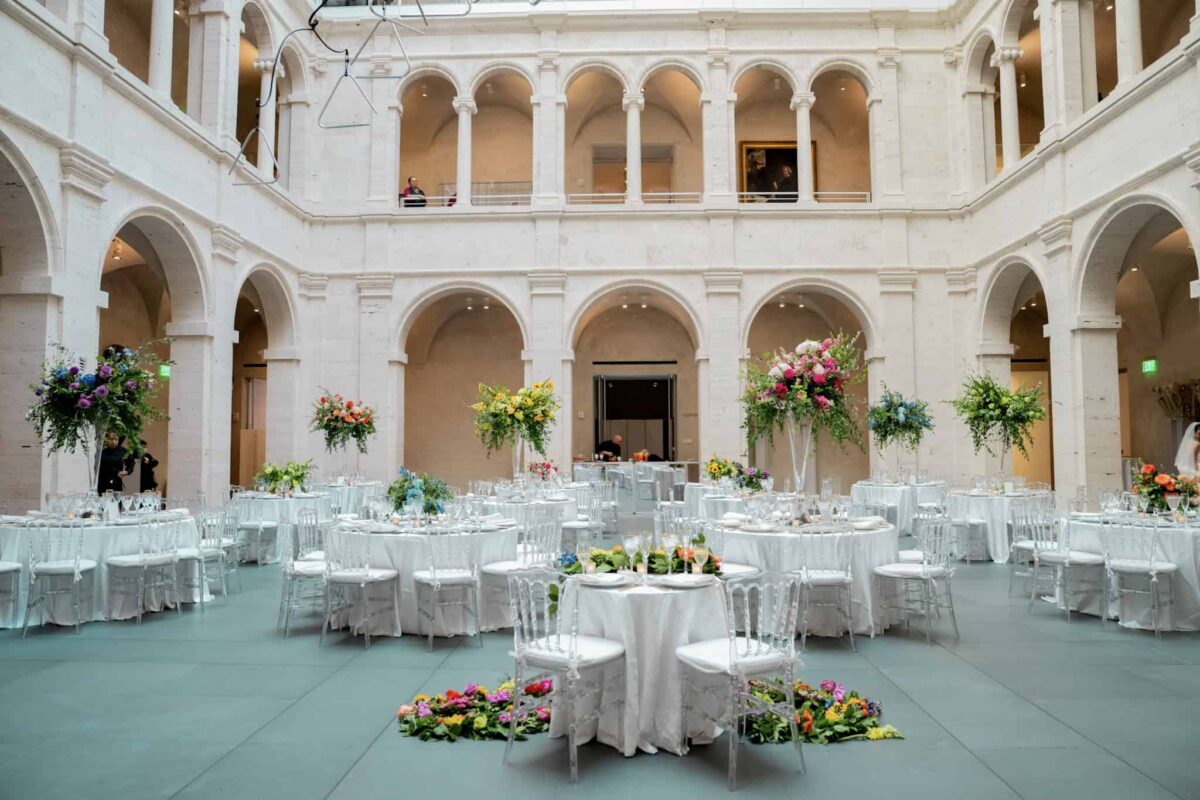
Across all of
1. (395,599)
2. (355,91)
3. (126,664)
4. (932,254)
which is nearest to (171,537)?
(126,664)

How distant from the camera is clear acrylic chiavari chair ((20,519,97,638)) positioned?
23.0ft

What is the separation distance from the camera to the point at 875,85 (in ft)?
54.6

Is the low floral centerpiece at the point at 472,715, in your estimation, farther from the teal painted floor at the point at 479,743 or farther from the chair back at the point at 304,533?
the chair back at the point at 304,533

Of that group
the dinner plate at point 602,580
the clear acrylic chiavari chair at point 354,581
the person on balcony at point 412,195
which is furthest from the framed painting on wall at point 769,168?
the dinner plate at point 602,580

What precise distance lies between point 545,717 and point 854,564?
324cm

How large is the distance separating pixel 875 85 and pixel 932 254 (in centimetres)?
370

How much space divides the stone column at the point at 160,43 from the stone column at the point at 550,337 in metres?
7.09

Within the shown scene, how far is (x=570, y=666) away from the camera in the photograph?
4004 millimetres

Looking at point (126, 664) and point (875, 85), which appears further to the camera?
point (875, 85)

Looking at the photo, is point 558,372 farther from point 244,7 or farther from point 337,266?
point 244,7

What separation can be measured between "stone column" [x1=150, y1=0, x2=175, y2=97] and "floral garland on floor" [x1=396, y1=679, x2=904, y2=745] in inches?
415

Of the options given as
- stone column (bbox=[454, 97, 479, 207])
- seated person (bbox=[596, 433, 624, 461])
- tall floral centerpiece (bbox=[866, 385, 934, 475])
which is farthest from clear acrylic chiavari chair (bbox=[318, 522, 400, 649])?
seated person (bbox=[596, 433, 624, 461])

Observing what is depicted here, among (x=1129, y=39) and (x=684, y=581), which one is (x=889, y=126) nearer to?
(x=1129, y=39)

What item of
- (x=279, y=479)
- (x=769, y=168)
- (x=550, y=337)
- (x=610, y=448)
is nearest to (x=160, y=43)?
(x=279, y=479)
